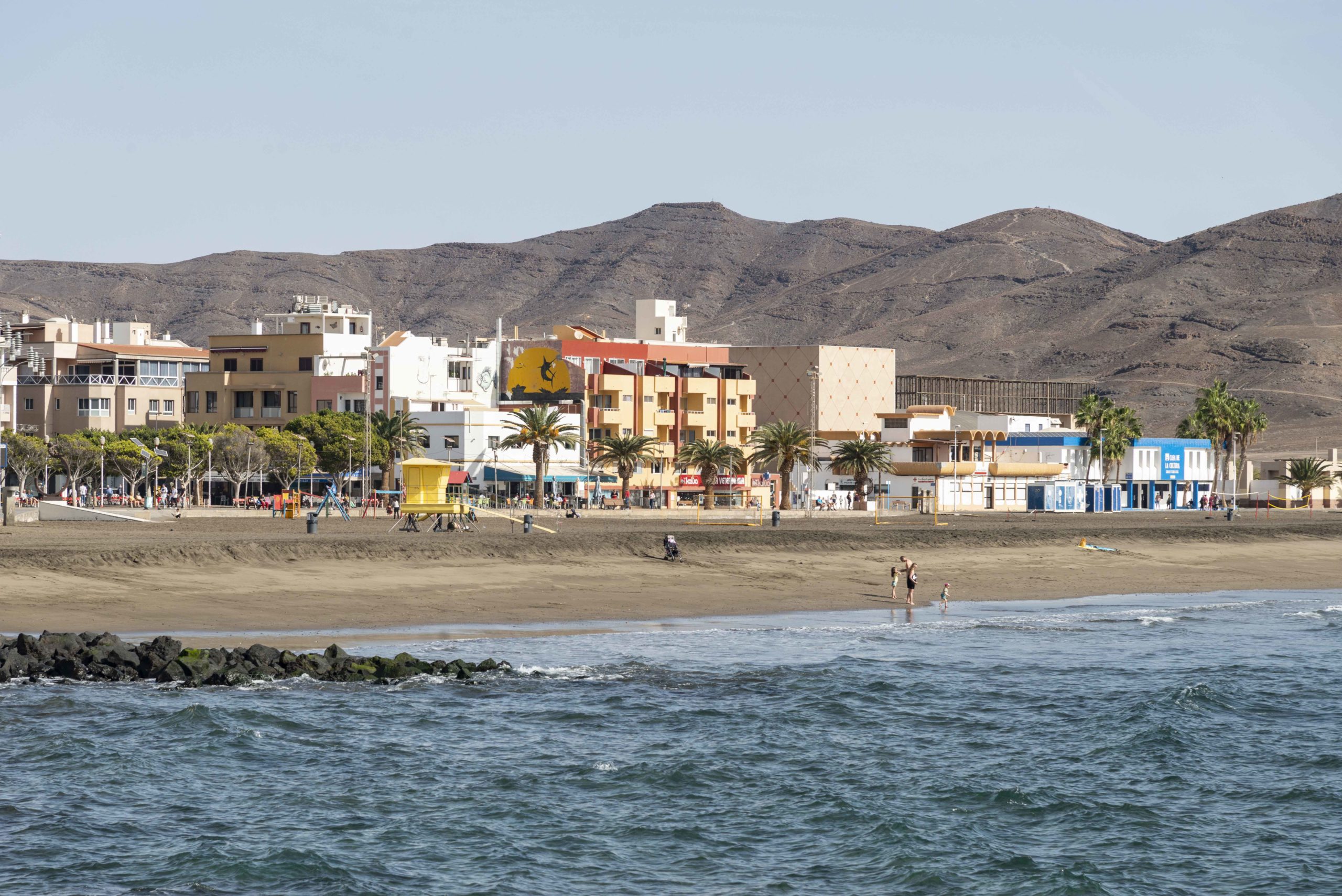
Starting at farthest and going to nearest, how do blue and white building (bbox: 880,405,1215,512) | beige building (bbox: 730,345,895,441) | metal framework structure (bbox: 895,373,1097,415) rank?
metal framework structure (bbox: 895,373,1097,415)
beige building (bbox: 730,345,895,441)
blue and white building (bbox: 880,405,1215,512)

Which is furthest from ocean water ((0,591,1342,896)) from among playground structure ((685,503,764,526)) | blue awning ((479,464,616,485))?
blue awning ((479,464,616,485))

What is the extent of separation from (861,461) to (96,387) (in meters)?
62.4

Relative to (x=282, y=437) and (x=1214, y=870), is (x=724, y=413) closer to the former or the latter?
(x=282, y=437)

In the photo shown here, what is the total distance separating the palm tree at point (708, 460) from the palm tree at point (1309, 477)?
158 feet

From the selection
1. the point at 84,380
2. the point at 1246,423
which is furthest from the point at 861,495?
the point at 84,380

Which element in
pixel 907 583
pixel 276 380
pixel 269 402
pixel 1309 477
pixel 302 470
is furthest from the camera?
pixel 1309 477

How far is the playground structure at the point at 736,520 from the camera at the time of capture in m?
74.9

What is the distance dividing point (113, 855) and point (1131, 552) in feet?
180

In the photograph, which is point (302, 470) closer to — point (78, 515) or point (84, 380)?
point (78, 515)

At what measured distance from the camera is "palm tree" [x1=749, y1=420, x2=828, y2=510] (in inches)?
3816

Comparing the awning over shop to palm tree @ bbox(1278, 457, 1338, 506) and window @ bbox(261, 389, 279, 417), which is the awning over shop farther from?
palm tree @ bbox(1278, 457, 1338, 506)

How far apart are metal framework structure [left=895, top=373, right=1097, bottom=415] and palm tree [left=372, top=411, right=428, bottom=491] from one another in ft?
217

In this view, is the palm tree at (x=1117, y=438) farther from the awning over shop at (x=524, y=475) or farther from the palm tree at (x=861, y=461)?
the awning over shop at (x=524, y=475)

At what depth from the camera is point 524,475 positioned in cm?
10119
